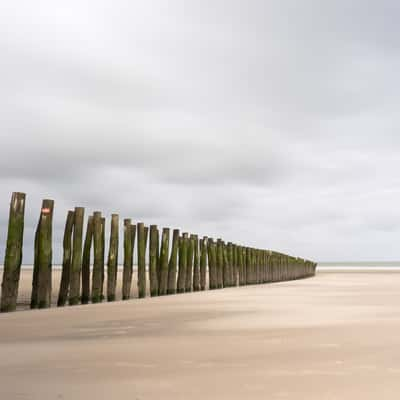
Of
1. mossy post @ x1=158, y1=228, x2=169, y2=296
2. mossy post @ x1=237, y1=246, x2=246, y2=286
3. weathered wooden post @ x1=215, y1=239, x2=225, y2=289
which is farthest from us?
mossy post @ x1=237, y1=246, x2=246, y2=286

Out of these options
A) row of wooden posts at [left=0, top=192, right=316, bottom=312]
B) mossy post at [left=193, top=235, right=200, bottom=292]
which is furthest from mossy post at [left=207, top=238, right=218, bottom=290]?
mossy post at [left=193, top=235, right=200, bottom=292]

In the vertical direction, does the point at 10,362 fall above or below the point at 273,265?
below

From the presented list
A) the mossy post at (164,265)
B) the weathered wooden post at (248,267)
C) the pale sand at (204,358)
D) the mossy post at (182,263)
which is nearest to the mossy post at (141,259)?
the mossy post at (164,265)

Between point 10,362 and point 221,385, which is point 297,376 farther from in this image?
point 10,362

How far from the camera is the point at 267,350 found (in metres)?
4.13

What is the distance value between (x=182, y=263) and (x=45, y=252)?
590cm

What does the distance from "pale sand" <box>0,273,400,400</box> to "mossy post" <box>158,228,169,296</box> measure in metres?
6.92

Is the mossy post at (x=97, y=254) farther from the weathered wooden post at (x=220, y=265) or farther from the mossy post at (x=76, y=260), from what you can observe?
the weathered wooden post at (x=220, y=265)

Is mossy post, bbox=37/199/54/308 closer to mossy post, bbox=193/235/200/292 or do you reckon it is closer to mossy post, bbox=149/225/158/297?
mossy post, bbox=149/225/158/297

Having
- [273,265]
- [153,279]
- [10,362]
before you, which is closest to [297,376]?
[10,362]

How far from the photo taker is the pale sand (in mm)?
2910

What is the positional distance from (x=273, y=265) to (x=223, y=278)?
887 centimetres

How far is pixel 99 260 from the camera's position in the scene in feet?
35.5

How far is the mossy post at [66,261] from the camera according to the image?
996cm
